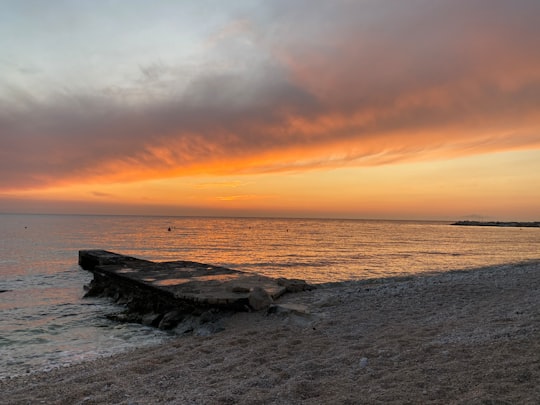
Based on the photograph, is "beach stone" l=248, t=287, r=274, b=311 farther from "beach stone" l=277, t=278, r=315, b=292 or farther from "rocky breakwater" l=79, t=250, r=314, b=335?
"beach stone" l=277, t=278, r=315, b=292

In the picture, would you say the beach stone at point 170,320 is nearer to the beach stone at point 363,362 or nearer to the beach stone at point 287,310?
the beach stone at point 287,310

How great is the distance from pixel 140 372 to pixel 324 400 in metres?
3.42

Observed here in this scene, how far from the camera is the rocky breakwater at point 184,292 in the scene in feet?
34.3

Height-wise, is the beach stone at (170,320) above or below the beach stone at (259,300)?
below

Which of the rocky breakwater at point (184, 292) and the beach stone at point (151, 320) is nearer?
the rocky breakwater at point (184, 292)

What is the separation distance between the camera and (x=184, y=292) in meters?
12.0

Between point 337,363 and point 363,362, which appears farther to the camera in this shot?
point 337,363

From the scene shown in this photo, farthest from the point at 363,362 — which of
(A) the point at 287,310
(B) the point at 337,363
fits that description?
(A) the point at 287,310

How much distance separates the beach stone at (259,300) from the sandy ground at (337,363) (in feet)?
0.90

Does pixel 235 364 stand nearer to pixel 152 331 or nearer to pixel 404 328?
pixel 404 328

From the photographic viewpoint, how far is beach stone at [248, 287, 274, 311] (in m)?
10.2

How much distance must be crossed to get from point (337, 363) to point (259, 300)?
175 inches

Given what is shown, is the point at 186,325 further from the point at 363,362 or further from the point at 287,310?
the point at 363,362

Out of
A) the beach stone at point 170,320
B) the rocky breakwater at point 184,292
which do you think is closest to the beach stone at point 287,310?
the rocky breakwater at point 184,292
